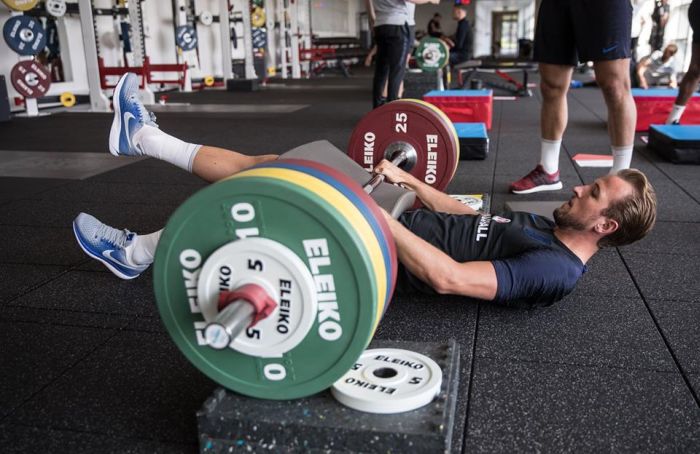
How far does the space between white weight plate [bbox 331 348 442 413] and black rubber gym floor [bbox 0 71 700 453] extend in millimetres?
116

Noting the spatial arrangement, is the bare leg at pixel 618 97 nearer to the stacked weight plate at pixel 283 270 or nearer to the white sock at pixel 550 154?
the white sock at pixel 550 154

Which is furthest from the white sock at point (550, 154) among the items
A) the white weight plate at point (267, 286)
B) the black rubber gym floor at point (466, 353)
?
the white weight plate at point (267, 286)

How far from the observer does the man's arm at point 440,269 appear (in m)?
1.12

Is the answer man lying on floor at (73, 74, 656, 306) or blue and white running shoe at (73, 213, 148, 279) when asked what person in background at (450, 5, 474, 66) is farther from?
blue and white running shoe at (73, 213, 148, 279)

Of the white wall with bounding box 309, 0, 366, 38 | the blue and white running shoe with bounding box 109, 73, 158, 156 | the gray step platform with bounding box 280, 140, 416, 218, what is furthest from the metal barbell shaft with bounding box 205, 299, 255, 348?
the white wall with bounding box 309, 0, 366, 38

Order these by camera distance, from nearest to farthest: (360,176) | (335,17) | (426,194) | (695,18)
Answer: (360,176)
(426,194)
(695,18)
(335,17)

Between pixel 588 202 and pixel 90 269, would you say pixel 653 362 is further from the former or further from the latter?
pixel 90 269

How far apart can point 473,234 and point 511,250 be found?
0.33 ft

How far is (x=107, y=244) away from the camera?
1.58m

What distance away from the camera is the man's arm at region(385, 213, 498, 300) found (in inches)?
44.3

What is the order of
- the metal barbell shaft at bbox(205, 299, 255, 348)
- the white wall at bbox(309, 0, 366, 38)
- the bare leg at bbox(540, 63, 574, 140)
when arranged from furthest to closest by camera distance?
the white wall at bbox(309, 0, 366, 38) → the bare leg at bbox(540, 63, 574, 140) → the metal barbell shaft at bbox(205, 299, 255, 348)

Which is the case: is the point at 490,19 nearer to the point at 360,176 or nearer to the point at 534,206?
the point at 534,206

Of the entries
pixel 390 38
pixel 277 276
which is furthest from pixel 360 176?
pixel 390 38

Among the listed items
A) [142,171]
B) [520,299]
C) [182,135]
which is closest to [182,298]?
[520,299]
